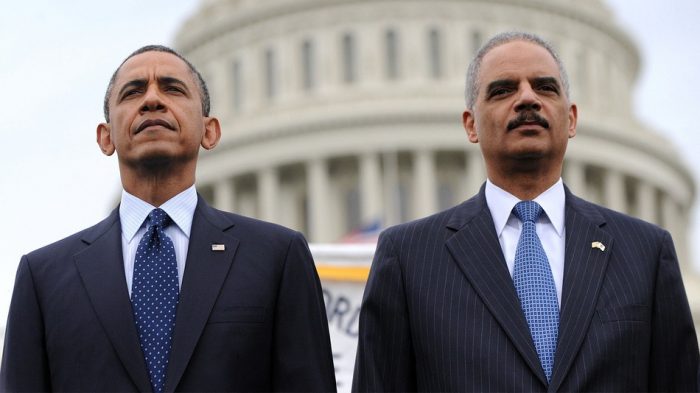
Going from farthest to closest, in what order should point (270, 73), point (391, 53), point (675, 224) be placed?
1. point (675, 224)
2. point (270, 73)
3. point (391, 53)

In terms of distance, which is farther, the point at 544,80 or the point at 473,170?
the point at 473,170

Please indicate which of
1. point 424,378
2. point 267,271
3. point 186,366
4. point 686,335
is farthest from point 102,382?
point 686,335

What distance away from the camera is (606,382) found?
17.1 feet

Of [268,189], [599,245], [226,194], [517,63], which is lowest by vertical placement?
[599,245]

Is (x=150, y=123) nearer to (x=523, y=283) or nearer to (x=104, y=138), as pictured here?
(x=104, y=138)

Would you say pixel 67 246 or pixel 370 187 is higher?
pixel 370 187

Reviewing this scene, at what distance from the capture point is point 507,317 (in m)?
5.32

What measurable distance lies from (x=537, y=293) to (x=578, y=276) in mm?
175

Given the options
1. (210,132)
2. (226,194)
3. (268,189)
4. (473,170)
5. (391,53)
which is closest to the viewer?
(210,132)

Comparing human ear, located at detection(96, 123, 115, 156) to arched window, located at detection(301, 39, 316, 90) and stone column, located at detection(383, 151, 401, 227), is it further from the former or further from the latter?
arched window, located at detection(301, 39, 316, 90)

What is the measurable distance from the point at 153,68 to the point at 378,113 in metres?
50.9

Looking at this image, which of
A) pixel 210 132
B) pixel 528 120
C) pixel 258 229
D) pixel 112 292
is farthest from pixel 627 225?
pixel 112 292

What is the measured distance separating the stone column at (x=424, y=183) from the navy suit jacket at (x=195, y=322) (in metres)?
49.0

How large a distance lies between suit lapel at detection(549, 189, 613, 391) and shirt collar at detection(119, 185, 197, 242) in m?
1.47
